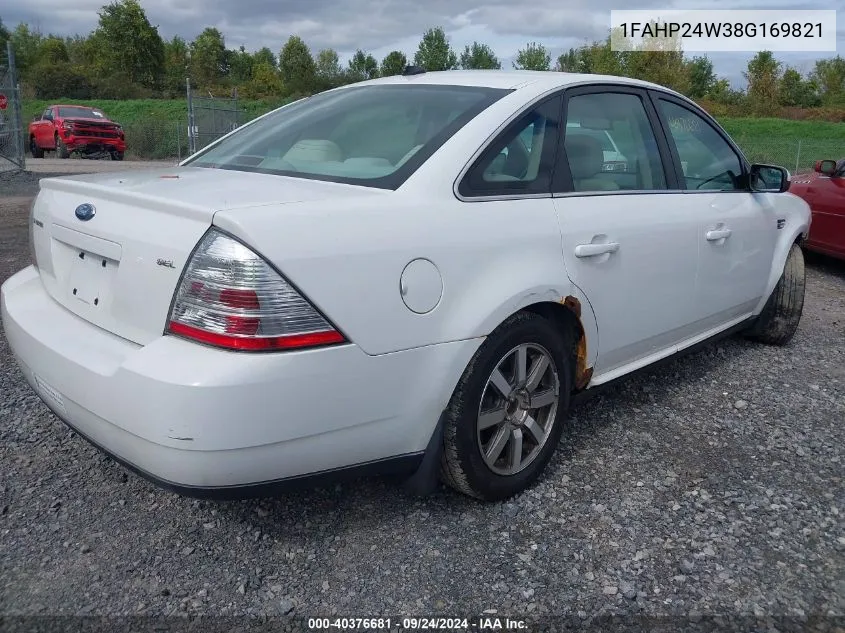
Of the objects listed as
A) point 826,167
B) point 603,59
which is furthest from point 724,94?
point 826,167

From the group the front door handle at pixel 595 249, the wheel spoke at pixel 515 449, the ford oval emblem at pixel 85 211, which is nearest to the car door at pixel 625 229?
the front door handle at pixel 595 249

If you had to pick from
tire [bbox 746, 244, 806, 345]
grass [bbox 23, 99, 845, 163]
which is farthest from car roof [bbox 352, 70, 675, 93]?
grass [bbox 23, 99, 845, 163]

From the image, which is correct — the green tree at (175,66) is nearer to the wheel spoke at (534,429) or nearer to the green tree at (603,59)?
the green tree at (603,59)

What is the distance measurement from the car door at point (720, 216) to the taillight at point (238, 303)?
223cm

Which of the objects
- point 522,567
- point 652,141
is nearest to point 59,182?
point 522,567

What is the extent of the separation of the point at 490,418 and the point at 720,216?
6.18 feet

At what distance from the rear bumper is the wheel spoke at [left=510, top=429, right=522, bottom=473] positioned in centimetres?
46

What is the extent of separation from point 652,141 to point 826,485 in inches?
66.2

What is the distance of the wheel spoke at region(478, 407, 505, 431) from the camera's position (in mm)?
2619

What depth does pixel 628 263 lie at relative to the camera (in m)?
3.12

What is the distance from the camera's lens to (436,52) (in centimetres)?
6178

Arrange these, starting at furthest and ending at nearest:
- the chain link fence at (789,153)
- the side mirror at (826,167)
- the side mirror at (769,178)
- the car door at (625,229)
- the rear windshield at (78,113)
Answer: the rear windshield at (78,113) → the chain link fence at (789,153) → the side mirror at (826,167) → the side mirror at (769,178) → the car door at (625,229)

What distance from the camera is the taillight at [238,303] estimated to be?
204 cm

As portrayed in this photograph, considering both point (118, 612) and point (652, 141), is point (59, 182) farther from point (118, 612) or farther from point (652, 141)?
point (652, 141)
